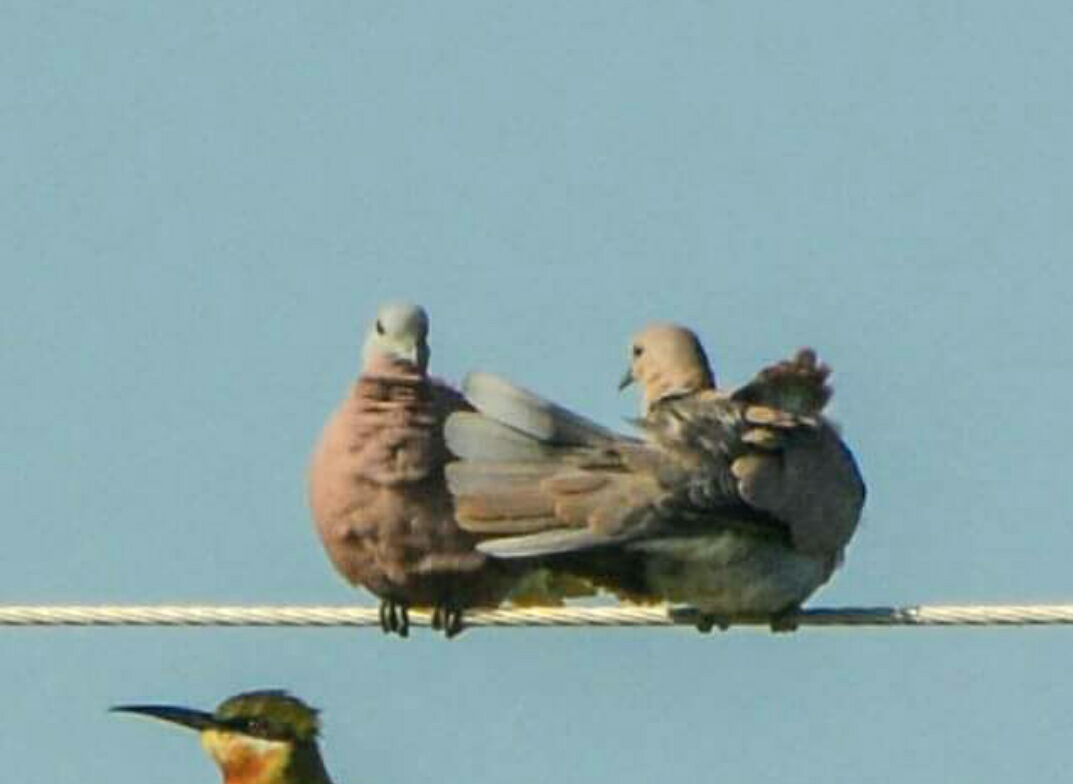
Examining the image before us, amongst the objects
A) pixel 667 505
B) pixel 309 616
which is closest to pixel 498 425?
pixel 667 505

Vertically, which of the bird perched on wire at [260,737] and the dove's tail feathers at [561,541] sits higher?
the dove's tail feathers at [561,541]

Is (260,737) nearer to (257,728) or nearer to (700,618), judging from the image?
(257,728)

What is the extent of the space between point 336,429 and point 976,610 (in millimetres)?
2973

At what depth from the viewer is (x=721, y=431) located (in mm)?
11438

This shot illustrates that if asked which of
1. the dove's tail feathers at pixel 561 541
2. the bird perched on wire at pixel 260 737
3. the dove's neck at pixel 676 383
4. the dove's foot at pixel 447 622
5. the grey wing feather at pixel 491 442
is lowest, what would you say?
the bird perched on wire at pixel 260 737

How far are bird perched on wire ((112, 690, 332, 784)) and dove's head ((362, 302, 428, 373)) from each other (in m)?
1.13

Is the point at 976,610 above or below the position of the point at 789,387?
below

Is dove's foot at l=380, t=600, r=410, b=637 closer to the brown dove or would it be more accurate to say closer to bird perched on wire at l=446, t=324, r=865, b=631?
the brown dove

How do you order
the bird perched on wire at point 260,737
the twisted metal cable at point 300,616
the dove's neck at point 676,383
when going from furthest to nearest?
the dove's neck at point 676,383, the bird perched on wire at point 260,737, the twisted metal cable at point 300,616

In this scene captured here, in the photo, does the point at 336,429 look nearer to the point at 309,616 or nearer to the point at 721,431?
the point at 721,431

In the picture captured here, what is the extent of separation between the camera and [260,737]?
1192 centimetres

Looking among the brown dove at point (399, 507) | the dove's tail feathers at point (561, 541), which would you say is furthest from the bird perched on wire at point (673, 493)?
the brown dove at point (399, 507)

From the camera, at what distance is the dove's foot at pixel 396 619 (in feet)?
40.3

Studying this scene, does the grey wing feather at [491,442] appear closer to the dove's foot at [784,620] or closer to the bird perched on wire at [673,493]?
the bird perched on wire at [673,493]
